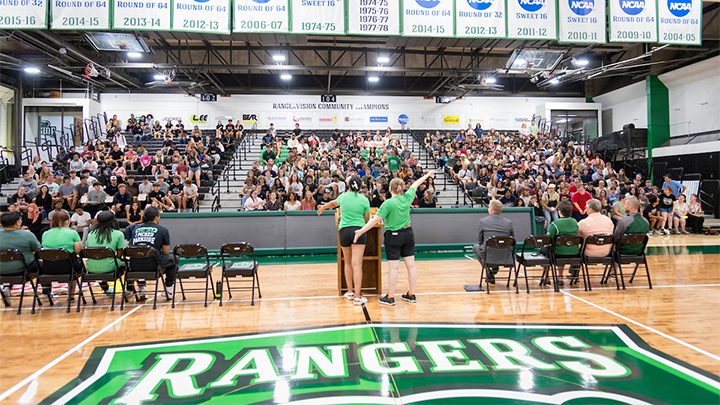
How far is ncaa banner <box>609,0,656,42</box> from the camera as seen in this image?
25.7ft

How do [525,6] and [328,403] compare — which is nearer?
[328,403]

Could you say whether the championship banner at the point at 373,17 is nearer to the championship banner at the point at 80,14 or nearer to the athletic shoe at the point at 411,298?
the championship banner at the point at 80,14

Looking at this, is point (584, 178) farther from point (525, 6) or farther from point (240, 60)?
point (240, 60)

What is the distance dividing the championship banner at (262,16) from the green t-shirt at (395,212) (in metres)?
4.34

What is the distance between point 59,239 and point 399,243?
4.91 metres

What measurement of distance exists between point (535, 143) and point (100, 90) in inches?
991

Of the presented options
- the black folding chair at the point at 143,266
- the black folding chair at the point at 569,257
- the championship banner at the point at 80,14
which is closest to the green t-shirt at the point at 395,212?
the black folding chair at the point at 569,257

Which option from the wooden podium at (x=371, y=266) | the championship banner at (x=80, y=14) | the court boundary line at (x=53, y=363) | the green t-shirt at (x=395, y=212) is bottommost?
the court boundary line at (x=53, y=363)

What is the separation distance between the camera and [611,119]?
77.6 ft

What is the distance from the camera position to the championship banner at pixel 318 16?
725 cm

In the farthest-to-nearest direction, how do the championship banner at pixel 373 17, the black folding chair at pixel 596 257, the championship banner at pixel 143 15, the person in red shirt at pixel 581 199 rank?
the person in red shirt at pixel 581 199, the championship banner at pixel 373 17, the championship banner at pixel 143 15, the black folding chair at pixel 596 257

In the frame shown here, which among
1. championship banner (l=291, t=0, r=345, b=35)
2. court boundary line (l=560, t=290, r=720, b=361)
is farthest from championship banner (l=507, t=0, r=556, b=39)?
court boundary line (l=560, t=290, r=720, b=361)

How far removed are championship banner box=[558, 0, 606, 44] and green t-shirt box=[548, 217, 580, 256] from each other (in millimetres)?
4215

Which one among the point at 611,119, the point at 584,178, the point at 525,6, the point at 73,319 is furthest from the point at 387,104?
the point at 73,319
